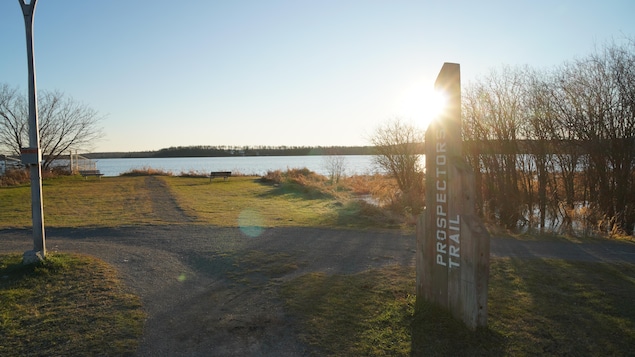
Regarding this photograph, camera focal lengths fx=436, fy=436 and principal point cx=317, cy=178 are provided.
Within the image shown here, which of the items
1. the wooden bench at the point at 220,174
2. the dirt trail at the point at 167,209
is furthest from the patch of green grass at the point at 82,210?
the wooden bench at the point at 220,174

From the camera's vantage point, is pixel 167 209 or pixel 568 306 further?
pixel 167 209

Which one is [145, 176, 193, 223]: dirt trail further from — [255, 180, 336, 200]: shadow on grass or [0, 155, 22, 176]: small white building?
[0, 155, 22, 176]: small white building

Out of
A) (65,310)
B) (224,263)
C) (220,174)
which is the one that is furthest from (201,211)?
(220,174)

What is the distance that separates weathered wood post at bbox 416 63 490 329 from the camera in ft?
14.7

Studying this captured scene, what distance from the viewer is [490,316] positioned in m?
5.08

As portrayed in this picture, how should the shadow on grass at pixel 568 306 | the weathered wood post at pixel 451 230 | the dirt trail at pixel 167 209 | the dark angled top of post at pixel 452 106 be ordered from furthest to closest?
the dirt trail at pixel 167 209
the dark angled top of post at pixel 452 106
the weathered wood post at pixel 451 230
the shadow on grass at pixel 568 306

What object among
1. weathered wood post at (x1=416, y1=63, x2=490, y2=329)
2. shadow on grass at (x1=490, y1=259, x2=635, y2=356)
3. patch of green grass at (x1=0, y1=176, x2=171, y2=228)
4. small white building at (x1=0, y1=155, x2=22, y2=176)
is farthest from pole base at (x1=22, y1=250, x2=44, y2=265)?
small white building at (x1=0, y1=155, x2=22, y2=176)

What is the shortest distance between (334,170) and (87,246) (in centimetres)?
2720

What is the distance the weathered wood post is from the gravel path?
1.74m

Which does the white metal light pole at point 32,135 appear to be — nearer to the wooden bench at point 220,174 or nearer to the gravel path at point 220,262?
the gravel path at point 220,262

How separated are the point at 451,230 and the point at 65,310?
4796 millimetres

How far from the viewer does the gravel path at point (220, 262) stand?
4.66 metres

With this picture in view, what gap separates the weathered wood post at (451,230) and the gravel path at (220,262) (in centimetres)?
174

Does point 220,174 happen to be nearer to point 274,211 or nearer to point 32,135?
point 274,211
